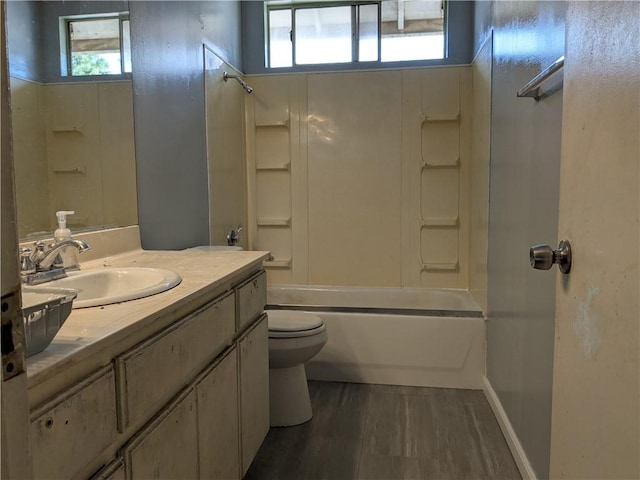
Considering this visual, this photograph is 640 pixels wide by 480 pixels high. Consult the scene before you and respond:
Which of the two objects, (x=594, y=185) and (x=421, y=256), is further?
(x=421, y=256)

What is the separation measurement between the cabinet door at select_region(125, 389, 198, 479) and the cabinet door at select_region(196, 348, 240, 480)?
0.05 metres

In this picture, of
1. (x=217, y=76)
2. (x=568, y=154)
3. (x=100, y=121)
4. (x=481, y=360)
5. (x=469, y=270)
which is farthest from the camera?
(x=469, y=270)

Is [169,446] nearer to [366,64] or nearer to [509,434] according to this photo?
[509,434]

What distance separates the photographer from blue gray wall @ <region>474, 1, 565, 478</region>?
1530 millimetres

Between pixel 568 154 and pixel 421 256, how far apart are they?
260 centimetres

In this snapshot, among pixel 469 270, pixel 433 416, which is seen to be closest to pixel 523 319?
pixel 433 416

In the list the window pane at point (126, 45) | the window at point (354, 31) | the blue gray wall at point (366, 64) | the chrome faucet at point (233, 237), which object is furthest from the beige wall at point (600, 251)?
the window at point (354, 31)

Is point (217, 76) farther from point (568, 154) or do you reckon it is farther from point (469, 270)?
point (568, 154)

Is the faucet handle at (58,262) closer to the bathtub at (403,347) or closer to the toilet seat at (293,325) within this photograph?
the toilet seat at (293,325)

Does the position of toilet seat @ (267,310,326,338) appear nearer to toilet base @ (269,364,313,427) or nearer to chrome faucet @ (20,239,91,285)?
toilet base @ (269,364,313,427)

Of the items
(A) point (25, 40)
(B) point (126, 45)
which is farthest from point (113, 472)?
(B) point (126, 45)

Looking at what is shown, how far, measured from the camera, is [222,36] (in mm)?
3037

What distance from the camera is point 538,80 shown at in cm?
149

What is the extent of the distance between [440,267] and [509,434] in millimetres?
1558
